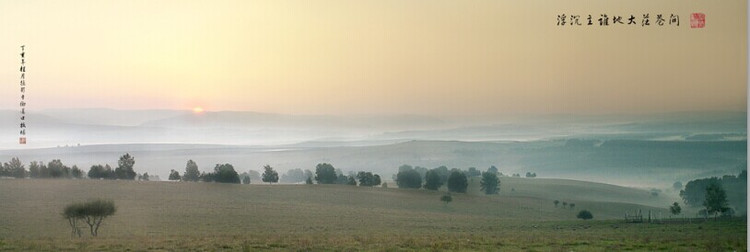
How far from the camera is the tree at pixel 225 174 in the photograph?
5508 millimetres

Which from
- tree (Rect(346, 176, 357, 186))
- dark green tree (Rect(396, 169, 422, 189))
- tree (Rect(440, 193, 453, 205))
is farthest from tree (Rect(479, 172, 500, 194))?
tree (Rect(346, 176, 357, 186))

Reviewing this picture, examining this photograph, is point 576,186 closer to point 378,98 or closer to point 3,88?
point 378,98

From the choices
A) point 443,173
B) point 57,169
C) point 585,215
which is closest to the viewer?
point 57,169

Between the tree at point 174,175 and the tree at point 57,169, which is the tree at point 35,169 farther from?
the tree at point 174,175

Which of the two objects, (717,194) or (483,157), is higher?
(483,157)

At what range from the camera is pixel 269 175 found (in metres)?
5.57

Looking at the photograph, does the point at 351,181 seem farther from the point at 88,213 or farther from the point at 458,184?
the point at 88,213

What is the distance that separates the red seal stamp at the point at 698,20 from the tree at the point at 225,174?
13.3 ft

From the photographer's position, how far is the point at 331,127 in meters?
5.52

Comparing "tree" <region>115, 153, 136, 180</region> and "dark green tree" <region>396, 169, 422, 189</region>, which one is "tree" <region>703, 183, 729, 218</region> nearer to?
"dark green tree" <region>396, 169, 422, 189</region>

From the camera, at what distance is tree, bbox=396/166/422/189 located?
552cm

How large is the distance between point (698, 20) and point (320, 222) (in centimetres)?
364

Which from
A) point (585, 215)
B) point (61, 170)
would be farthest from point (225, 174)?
point (585, 215)

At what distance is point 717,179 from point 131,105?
4992 mm
